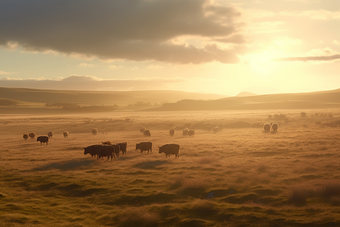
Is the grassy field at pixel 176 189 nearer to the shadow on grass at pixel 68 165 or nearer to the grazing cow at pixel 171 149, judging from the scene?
the shadow on grass at pixel 68 165

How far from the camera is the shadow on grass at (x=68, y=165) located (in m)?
21.8

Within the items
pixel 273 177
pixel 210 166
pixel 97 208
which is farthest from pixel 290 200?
pixel 97 208

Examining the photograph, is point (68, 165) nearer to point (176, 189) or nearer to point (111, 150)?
point (111, 150)

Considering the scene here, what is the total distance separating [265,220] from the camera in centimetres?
1155

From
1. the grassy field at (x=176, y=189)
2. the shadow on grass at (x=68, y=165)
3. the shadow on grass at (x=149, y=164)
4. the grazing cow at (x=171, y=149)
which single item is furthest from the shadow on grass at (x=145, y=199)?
the grazing cow at (x=171, y=149)

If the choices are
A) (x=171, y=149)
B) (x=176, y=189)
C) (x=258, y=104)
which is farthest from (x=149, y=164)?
(x=258, y=104)

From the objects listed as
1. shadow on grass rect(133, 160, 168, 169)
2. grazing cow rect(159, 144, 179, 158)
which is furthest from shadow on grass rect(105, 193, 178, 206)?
grazing cow rect(159, 144, 179, 158)

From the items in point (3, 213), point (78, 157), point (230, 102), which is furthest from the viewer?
Answer: point (230, 102)

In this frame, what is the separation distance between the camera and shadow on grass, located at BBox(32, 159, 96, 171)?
21.8m

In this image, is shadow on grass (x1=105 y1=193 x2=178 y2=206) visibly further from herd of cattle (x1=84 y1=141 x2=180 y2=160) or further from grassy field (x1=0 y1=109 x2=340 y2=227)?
herd of cattle (x1=84 y1=141 x2=180 y2=160)

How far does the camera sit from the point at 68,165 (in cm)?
2278

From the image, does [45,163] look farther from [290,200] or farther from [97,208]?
[290,200]

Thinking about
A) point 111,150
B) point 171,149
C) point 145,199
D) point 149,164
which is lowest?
point 145,199

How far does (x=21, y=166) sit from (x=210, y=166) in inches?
638
